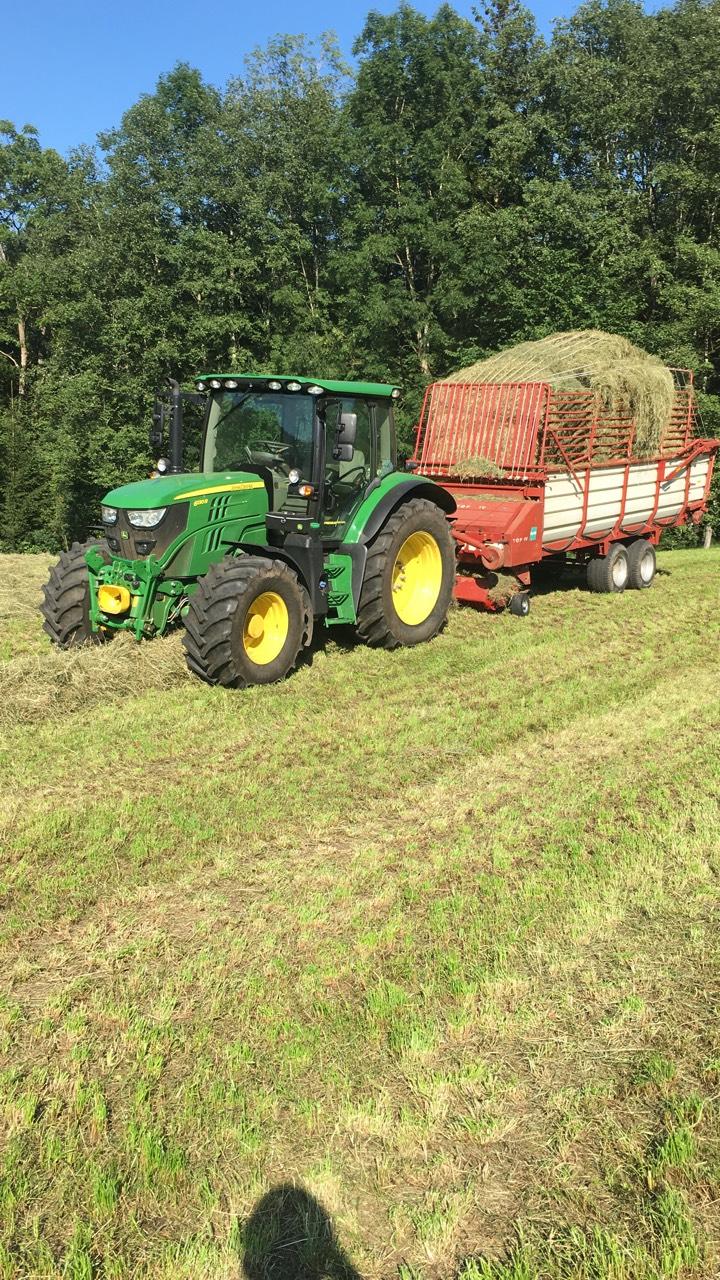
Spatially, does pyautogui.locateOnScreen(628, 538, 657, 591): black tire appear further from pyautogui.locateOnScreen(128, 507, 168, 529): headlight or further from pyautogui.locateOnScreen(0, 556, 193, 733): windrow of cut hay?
pyautogui.locateOnScreen(128, 507, 168, 529): headlight

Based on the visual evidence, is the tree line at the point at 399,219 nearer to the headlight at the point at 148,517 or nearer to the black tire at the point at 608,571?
the black tire at the point at 608,571

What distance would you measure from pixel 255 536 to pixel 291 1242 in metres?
5.25

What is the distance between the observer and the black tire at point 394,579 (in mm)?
7371

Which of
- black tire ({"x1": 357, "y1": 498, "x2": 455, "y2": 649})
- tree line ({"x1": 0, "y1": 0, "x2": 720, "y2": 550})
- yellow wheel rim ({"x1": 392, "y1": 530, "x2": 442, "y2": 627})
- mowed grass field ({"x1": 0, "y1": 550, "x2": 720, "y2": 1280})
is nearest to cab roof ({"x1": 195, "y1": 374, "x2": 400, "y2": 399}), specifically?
black tire ({"x1": 357, "y1": 498, "x2": 455, "y2": 649})

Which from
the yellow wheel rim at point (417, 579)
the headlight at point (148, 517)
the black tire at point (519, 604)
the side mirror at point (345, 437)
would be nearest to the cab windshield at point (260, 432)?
the side mirror at point (345, 437)

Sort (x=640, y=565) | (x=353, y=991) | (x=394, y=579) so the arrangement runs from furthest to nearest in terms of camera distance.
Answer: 1. (x=640, y=565)
2. (x=394, y=579)
3. (x=353, y=991)

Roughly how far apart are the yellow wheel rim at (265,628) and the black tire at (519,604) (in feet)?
11.0

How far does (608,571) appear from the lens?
10609 mm

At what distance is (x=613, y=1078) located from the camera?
108 inches

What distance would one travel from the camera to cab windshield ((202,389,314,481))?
6855mm

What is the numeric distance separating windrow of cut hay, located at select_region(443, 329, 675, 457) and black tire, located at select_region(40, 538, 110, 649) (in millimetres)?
5664

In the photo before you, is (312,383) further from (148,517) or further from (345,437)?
(148,517)

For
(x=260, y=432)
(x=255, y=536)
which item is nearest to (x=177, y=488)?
(x=255, y=536)

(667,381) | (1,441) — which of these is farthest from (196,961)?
(1,441)
